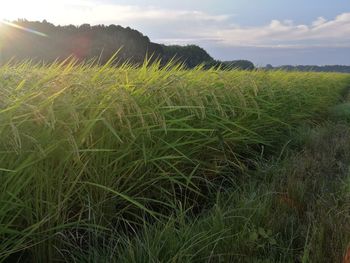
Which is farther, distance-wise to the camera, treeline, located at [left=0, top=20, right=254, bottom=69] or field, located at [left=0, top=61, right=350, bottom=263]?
treeline, located at [left=0, top=20, right=254, bottom=69]

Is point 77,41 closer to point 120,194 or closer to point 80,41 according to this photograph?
point 80,41

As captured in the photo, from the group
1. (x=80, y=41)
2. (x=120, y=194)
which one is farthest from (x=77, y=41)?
(x=120, y=194)

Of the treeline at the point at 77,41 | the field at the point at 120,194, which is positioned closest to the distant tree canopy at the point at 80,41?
the treeline at the point at 77,41

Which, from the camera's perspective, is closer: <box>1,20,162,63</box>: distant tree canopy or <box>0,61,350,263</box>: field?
<box>0,61,350,263</box>: field

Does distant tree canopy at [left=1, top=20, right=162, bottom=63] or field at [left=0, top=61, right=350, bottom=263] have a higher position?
field at [left=0, top=61, right=350, bottom=263]

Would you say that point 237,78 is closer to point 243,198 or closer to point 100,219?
point 243,198

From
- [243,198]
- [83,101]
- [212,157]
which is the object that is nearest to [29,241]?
[83,101]

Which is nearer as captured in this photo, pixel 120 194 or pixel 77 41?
pixel 120 194

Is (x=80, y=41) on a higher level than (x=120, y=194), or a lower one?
lower

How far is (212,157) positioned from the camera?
3.11m

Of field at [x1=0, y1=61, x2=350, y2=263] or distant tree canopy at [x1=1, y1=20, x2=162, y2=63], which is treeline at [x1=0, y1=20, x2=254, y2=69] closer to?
distant tree canopy at [x1=1, y1=20, x2=162, y2=63]

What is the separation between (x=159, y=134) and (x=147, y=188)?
0.30 metres

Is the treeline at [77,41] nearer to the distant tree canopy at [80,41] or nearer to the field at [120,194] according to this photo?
the distant tree canopy at [80,41]

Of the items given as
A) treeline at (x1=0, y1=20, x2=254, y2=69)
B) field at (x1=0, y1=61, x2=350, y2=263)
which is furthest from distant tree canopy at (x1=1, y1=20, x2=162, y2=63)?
field at (x1=0, y1=61, x2=350, y2=263)
